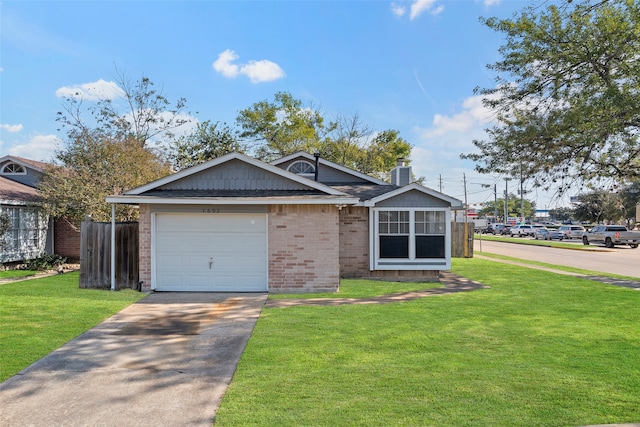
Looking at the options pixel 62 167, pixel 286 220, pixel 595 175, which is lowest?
pixel 286 220

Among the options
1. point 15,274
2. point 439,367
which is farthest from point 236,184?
point 15,274

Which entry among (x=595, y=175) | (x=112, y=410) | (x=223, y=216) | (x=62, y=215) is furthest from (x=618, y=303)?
(x=62, y=215)

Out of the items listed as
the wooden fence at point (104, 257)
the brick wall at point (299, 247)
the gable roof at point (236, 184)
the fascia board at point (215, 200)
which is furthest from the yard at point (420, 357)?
the gable roof at point (236, 184)

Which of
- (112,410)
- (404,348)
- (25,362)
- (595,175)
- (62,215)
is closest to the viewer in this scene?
(112,410)

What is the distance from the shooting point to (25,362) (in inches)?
228

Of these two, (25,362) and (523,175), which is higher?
(523,175)

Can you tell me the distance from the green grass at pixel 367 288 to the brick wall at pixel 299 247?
48 centimetres

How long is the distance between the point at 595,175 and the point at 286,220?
9786 millimetres

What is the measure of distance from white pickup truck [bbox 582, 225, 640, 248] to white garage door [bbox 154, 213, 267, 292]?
110ft

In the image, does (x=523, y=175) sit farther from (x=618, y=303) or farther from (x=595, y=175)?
(x=618, y=303)

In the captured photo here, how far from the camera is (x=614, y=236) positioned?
109 ft

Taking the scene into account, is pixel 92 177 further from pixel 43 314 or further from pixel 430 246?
pixel 430 246

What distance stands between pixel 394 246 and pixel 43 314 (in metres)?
9.97

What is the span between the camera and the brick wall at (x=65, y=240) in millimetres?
18656
